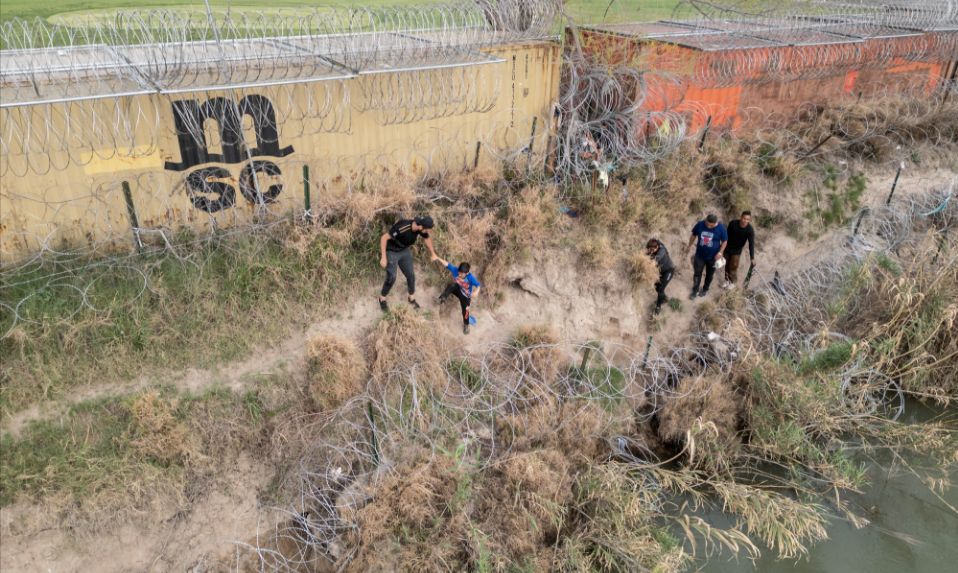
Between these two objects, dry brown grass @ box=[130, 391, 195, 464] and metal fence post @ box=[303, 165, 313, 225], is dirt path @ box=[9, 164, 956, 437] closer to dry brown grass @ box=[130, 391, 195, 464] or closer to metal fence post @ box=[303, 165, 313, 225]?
dry brown grass @ box=[130, 391, 195, 464]

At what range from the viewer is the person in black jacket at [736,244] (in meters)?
8.77

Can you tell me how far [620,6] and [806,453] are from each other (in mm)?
9246

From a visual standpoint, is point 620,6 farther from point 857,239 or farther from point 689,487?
→ point 689,487

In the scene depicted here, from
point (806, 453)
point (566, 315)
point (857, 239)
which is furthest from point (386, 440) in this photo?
point (857, 239)

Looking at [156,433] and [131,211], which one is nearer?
[156,433]

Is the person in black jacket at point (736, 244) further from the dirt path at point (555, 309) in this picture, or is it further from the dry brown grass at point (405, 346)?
the dry brown grass at point (405, 346)

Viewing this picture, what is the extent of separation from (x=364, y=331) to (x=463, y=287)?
149cm

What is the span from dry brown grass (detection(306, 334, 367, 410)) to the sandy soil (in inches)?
15.0

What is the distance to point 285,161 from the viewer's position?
820 centimetres

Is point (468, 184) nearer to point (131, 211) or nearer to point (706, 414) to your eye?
point (131, 211)

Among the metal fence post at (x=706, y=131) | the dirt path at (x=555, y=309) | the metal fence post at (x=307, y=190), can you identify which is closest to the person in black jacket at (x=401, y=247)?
the dirt path at (x=555, y=309)

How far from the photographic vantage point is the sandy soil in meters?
5.84

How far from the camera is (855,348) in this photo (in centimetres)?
737

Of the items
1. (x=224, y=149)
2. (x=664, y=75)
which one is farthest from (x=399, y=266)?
(x=664, y=75)
